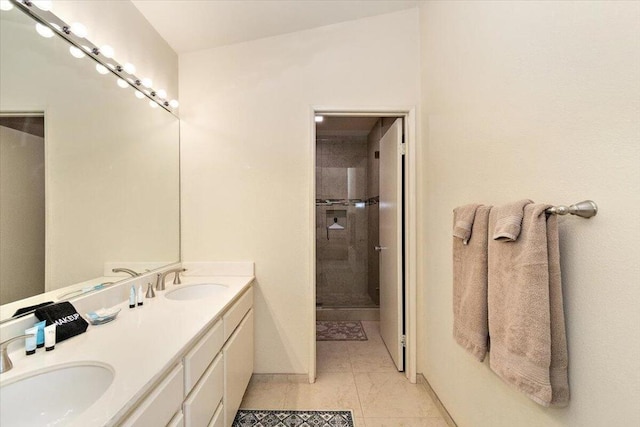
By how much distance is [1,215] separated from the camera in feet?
3.09

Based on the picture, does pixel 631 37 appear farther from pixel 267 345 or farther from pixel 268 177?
pixel 267 345

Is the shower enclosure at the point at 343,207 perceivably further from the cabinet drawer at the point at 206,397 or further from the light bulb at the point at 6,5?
the light bulb at the point at 6,5

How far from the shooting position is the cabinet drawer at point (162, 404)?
721 millimetres

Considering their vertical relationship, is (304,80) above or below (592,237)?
above

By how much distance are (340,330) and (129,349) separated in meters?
2.43

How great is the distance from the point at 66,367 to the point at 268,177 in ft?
4.94

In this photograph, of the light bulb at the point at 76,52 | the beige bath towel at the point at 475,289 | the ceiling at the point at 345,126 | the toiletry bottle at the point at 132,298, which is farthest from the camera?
the ceiling at the point at 345,126

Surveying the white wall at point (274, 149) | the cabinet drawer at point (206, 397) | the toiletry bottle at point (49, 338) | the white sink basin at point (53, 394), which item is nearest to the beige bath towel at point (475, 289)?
the white wall at point (274, 149)

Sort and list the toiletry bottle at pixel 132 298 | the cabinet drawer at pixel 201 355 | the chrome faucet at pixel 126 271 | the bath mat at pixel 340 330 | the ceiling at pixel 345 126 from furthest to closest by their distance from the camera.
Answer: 1. the ceiling at pixel 345 126
2. the bath mat at pixel 340 330
3. the chrome faucet at pixel 126 271
4. the toiletry bottle at pixel 132 298
5. the cabinet drawer at pixel 201 355

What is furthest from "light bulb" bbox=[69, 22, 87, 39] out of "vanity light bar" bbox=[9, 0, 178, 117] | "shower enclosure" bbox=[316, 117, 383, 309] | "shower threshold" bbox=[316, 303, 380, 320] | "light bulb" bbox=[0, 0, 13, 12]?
"shower threshold" bbox=[316, 303, 380, 320]

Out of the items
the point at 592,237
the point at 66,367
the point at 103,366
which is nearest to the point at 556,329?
the point at 592,237

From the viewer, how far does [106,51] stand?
140cm

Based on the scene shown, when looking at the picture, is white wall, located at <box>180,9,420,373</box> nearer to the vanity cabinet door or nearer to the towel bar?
the vanity cabinet door

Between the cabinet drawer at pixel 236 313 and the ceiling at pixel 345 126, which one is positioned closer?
the cabinet drawer at pixel 236 313
